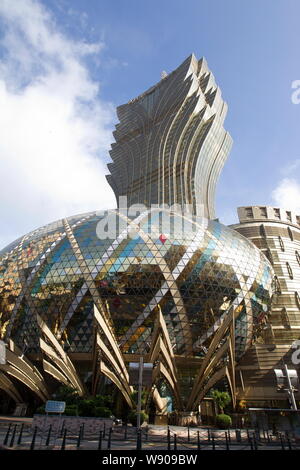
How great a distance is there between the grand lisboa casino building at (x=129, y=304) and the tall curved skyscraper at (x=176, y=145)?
4376 cm

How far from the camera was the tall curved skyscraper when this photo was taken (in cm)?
8362

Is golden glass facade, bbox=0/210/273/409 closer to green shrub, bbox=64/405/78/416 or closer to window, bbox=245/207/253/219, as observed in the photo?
green shrub, bbox=64/405/78/416

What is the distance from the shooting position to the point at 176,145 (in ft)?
281

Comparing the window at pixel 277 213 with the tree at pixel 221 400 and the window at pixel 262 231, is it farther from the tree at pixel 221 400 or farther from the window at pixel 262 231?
the tree at pixel 221 400

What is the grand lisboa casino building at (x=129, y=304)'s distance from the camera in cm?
2620

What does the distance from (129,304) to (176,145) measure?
6548cm

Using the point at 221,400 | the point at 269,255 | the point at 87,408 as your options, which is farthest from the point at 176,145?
the point at 87,408

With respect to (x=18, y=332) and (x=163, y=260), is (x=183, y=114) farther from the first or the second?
(x=18, y=332)

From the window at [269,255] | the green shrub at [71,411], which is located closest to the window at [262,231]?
the window at [269,255]

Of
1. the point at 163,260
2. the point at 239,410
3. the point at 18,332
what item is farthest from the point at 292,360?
the point at 18,332

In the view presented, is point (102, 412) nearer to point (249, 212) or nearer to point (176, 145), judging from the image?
point (249, 212)

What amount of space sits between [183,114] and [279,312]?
Answer: 6529 cm
